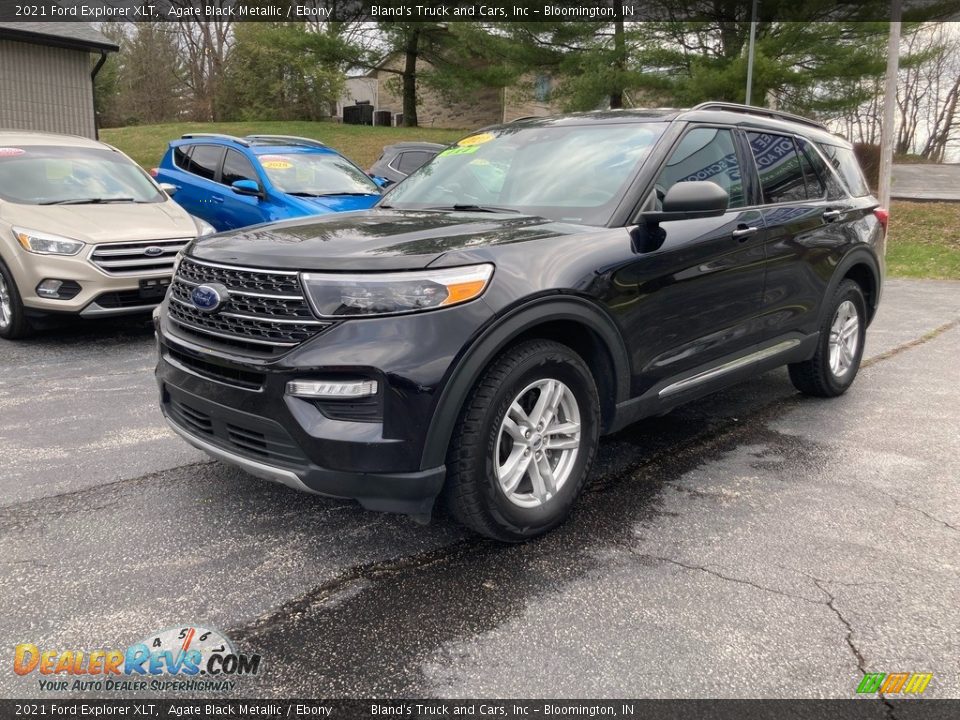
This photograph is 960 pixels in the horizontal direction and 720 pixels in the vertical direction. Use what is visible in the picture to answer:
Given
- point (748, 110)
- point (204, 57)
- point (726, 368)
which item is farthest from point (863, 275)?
point (204, 57)

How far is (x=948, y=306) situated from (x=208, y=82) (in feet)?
139

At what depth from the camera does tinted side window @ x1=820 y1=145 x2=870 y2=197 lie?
5376 mm

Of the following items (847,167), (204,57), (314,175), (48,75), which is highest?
(204,57)

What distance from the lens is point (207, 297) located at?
3.02m

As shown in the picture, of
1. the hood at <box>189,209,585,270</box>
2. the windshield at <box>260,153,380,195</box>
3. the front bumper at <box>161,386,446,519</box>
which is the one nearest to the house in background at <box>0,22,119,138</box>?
the windshield at <box>260,153,380,195</box>

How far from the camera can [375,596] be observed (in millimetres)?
2795

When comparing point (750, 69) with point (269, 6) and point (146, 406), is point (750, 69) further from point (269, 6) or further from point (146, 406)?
point (269, 6)

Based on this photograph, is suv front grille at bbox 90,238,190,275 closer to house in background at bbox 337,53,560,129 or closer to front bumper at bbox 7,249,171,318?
front bumper at bbox 7,249,171,318

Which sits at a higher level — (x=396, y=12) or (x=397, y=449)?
(x=396, y=12)

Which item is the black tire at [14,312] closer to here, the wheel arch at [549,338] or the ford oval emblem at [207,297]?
the ford oval emblem at [207,297]

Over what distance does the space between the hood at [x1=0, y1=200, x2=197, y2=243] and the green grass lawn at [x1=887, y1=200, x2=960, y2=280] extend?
12.0 metres

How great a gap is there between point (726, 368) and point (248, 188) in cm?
628

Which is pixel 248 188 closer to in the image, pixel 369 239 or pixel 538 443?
pixel 369 239

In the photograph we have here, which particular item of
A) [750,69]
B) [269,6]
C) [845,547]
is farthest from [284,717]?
[269,6]
